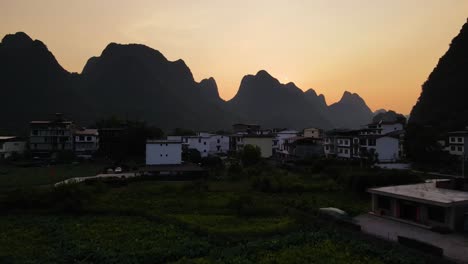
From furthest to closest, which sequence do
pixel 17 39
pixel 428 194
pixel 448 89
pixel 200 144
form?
pixel 17 39
pixel 448 89
pixel 200 144
pixel 428 194

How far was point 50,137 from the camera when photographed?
2776 inches

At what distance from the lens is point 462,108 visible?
8588cm

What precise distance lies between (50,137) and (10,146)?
25.8 ft

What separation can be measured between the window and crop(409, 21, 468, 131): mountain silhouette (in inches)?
2794

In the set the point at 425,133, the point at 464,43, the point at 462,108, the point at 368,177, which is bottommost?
the point at 368,177

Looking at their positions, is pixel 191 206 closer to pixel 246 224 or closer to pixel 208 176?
pixel 246 224

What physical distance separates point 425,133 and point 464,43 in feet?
212

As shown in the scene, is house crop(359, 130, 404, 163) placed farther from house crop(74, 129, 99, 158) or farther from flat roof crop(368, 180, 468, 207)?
house crop(74, 129, 99, 158)

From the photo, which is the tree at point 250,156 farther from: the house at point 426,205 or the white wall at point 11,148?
the white wall at point 11,148

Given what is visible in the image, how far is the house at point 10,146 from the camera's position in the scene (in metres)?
65.8

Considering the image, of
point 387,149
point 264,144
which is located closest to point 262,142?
A: point 264,144

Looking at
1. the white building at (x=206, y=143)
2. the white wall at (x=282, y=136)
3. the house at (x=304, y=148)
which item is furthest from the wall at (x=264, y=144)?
the white building at (x=206, y=143)

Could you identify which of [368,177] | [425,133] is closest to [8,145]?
[368,177]

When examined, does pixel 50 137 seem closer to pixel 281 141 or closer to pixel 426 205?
pixel 281 141
